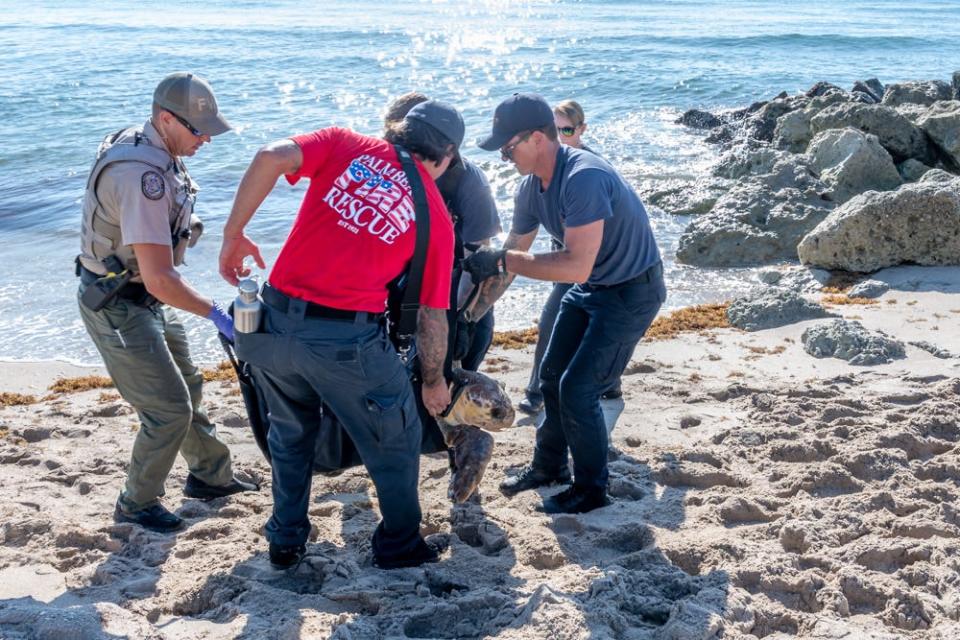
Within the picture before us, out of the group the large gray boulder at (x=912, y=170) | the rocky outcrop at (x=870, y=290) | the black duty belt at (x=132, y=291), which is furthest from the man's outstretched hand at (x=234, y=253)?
the large gray boulder at (x=912, y=170)

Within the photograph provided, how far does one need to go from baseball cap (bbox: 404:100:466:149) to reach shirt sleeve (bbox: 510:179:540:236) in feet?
3.17

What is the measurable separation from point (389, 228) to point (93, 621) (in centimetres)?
171

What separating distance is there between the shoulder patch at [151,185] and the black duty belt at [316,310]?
0.67 m

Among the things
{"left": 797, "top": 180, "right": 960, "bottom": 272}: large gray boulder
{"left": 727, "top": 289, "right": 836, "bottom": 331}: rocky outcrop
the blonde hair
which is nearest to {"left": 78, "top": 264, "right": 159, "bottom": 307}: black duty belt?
the blonde hair

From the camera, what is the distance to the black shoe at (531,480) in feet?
16.5

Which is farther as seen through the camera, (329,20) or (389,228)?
(329,20)

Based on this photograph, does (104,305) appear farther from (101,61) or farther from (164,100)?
(101,61)

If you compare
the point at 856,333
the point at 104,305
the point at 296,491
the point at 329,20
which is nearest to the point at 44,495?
the point at 104,305

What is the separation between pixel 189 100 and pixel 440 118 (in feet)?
3.69

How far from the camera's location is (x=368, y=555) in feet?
14.1

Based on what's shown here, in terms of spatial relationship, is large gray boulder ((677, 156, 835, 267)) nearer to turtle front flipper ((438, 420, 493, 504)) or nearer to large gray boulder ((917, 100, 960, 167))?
large gray boulder ((917, 100, 960, 167))

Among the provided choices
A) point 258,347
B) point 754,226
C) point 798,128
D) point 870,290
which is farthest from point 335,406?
point 798,128

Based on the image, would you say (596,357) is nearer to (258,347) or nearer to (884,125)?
(258,347)

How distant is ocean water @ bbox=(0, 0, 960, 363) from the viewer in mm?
10820
